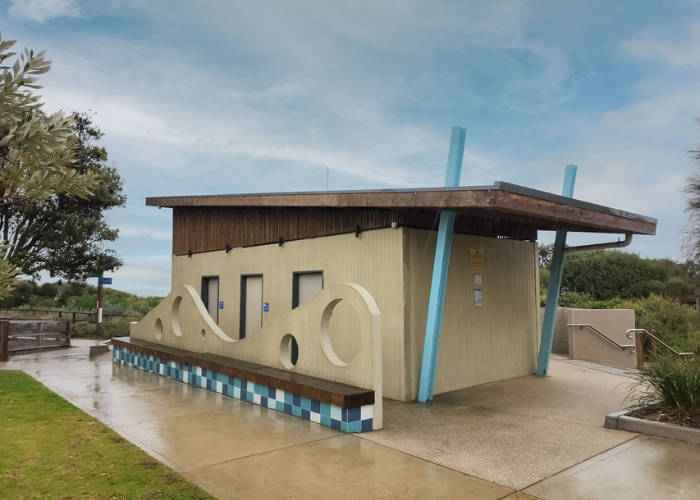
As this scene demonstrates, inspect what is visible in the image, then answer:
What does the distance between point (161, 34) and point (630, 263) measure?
30808 millimetres

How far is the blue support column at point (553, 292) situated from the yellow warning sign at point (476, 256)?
1582mm

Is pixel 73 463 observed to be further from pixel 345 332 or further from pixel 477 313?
pixel 477 313

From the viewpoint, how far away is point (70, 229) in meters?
19.3

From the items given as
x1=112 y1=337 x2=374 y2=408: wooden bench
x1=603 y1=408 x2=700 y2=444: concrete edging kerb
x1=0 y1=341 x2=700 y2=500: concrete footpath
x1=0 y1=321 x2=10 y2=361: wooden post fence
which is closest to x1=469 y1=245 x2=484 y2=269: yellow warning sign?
x1=0 y1=341 x2=700 y2=500: concrete footpath

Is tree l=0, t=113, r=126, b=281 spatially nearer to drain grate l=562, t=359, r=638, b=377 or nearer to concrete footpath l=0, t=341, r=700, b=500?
concrete footpath l=0, t=341, r=700, b=500

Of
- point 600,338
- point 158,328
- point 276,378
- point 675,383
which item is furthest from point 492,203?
point 600,338

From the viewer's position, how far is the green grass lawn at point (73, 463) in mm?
3945

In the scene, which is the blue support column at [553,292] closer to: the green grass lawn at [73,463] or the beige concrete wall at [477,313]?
the beige concrete wall at [477,313]

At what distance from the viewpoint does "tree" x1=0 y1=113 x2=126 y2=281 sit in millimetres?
A: 19031

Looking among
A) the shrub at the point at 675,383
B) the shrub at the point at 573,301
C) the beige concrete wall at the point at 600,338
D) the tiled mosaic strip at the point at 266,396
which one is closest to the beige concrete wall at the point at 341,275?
the tiled mosaic strip at the point at 266,396

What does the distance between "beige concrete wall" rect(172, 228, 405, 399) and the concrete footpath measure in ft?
3.19

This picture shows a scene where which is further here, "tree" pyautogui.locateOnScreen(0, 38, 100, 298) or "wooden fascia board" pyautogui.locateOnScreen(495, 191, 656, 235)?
"wooden fascia board" pyautogui.locateOnScreen(495, 191, 656, 235)

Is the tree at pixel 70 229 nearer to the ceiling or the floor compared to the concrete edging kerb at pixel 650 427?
nearer to the ceiling

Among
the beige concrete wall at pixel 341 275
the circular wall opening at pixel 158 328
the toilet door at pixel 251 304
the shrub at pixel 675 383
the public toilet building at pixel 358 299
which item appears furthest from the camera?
the circular wall opening at pixel 158 328
